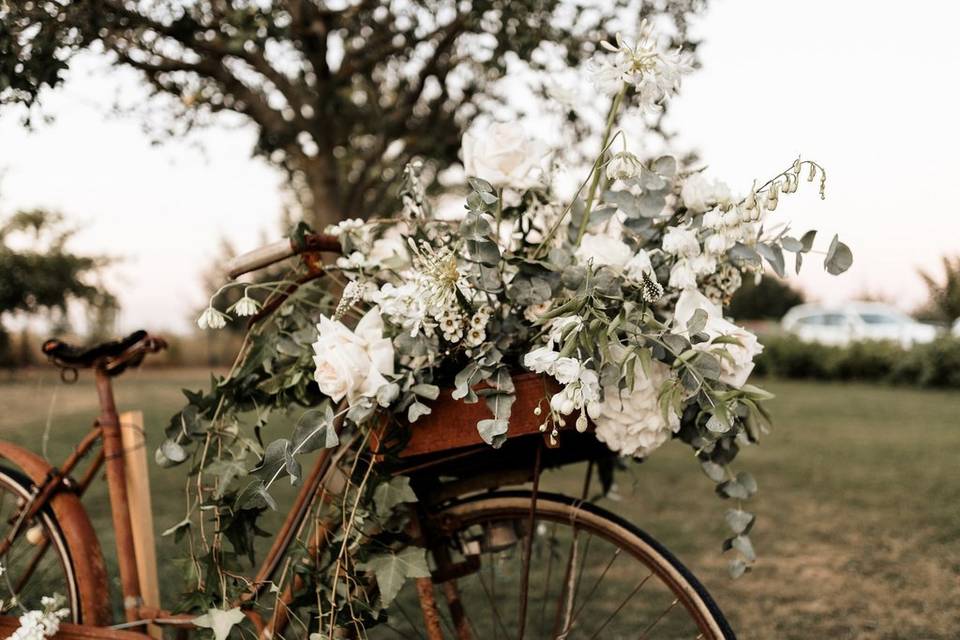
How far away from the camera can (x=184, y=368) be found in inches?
920

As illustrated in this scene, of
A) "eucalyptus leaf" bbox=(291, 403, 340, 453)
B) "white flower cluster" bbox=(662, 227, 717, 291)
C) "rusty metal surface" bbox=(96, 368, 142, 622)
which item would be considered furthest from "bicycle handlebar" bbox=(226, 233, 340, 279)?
"white flower cluster" bbox=(662, 227, 717, 291)

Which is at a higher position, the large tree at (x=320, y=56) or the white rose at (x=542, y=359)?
the large tree at (x=320, y=56)

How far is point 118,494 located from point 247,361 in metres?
0.65

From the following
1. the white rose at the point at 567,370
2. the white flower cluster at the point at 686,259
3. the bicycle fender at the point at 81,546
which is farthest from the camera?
the bicycle fender at the point at 81,546

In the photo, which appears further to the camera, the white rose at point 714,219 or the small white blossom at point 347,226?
the small white blossom at point 347,226

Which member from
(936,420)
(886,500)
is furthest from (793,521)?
(936,420)

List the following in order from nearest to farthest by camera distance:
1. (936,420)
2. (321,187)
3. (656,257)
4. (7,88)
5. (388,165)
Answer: (656,257)
(7,88)
(321,187)
(388,165)
(936,420)

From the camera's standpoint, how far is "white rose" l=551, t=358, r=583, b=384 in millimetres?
1364

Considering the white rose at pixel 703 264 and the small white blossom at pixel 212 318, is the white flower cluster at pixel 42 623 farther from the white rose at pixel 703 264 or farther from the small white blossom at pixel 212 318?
the white rose at pixel 703 264

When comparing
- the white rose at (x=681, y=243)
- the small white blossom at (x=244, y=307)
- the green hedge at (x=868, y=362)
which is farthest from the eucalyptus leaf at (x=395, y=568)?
the green hedge at (x=868, y=362)

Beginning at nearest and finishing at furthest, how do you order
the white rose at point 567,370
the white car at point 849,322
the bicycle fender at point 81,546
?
the white rose at point 567,370
the bicycle fender at point 81,546
the white car at point 849,322

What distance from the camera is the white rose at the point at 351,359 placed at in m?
1.52

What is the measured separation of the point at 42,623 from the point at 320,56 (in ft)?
11.6

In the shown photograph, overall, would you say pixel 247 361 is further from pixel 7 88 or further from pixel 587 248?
pixel 7 88
